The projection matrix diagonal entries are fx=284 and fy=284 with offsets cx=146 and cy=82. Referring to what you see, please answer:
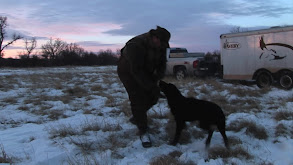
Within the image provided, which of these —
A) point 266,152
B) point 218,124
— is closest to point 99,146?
point 218,124

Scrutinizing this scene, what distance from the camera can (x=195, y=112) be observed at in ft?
12.5

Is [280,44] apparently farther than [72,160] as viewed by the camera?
Yes

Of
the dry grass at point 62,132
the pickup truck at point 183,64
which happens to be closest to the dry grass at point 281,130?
the dry grass at point 62,132

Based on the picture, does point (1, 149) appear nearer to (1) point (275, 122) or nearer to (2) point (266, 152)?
(2) point (266, 152)

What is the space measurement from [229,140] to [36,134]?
9.55ft

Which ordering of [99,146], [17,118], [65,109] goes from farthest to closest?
1. [65,109]
2. [17,118]
3. [99,146]

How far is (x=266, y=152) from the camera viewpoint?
3.59 meters

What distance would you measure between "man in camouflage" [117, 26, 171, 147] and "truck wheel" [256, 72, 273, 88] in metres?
7.73

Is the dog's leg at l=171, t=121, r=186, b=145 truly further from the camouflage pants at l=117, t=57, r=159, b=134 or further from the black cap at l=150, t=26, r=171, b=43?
the black cap at l=150, t=26, r=171, b=43

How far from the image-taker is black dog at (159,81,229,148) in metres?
3.69

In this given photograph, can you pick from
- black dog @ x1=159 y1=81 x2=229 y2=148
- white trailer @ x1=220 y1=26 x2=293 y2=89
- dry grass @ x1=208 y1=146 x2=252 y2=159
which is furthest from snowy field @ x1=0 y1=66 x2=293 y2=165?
white trailer @ x1=220 y1=26 x2=293 y2=89

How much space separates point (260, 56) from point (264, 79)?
0.90 metres

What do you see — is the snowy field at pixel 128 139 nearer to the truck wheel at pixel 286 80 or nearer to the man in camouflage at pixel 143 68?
the man in camouflage at pixel 143 68

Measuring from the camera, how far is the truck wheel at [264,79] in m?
10.6
